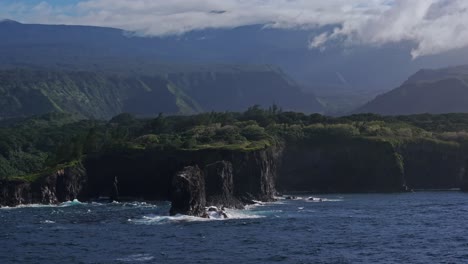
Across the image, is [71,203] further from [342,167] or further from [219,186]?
[342,167]

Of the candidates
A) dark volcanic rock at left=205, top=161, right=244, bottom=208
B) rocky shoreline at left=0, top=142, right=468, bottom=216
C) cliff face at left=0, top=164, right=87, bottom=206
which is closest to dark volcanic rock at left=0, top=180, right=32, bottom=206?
cliff face at left=0, top=164, right=87, bottom=206

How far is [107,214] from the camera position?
381ft

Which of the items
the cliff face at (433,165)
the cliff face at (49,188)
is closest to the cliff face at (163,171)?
the cliff face at (49,188)

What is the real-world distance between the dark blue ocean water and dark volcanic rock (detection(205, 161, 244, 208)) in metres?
5.05

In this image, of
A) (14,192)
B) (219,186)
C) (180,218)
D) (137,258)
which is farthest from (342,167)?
(137,258)

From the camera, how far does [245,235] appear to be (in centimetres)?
8981

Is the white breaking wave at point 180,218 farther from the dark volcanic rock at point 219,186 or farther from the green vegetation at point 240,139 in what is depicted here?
the green vegetation at point 240,139

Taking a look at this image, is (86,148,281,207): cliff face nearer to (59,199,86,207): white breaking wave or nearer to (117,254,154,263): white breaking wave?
(59,199,86,207): white breaking wave

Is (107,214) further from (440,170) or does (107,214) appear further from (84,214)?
(440,170)

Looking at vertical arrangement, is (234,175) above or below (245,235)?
above

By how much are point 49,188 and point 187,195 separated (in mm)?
43542

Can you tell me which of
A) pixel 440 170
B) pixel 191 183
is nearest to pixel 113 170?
pixel 191 183

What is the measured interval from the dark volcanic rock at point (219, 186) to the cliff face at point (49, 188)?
3138 centimetres

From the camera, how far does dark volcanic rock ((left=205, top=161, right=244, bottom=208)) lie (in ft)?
412
